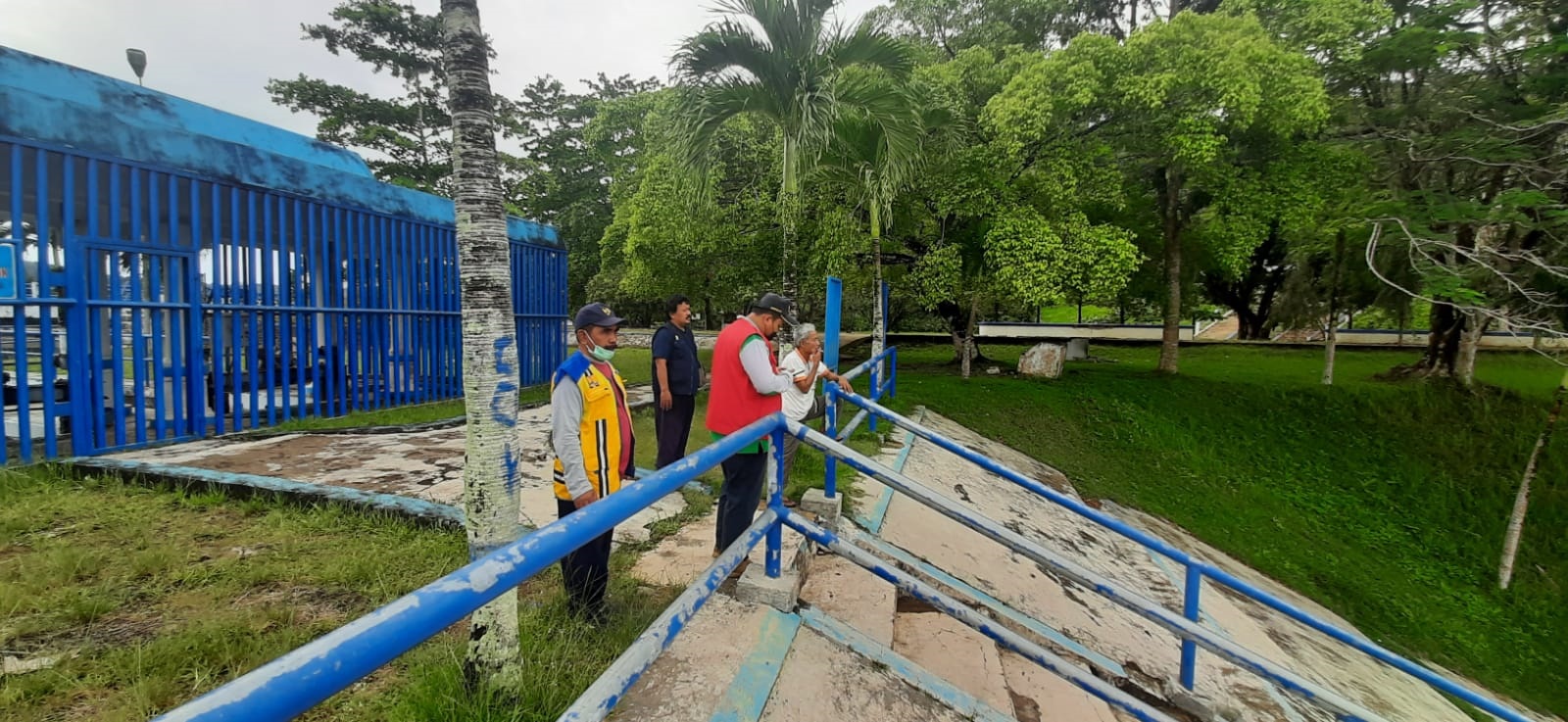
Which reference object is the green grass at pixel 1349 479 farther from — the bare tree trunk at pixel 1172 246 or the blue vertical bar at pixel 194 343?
the blue vertical bar at pixel 194 343

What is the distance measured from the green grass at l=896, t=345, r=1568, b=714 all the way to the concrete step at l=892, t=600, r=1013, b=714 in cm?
687

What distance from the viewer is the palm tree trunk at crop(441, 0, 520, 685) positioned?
6.95 feet

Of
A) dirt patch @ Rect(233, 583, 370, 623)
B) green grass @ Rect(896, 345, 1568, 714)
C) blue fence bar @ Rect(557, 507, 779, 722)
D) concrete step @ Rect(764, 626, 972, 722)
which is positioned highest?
blue fence bar @ Rect(557, 507, 779, 722)

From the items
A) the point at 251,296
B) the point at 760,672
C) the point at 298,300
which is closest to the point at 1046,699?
the point at 760,672

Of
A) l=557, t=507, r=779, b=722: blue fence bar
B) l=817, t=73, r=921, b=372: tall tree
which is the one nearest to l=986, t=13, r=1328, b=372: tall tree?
l=817, t=73, r=921, b=372: tall tree

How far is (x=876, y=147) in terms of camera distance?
897 centimetres

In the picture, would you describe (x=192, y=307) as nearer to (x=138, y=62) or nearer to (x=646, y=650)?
(x=138, y=62)

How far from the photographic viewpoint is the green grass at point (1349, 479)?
8602mm

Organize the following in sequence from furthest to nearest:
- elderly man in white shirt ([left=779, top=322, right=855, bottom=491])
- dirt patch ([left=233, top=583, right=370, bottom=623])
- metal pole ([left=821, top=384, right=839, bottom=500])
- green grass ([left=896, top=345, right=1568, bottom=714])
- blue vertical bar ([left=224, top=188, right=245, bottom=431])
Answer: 1. green grass ([left=896, top=345, right=1568, bottom=714])
2. blue vertical bar ([left=224, top=188, right=245, bottom=431])
3. metal pole ([left=821, top=384, right=839, bottom=500])
4. elderly man in white shirt ([left=779, top=322, right=855, bottom=491])
5. dirt patch ([left=233, top=583, right=370, bottom=623])

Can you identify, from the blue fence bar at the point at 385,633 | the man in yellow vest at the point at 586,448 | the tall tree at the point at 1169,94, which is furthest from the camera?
the tall tree at the point at 1169,94

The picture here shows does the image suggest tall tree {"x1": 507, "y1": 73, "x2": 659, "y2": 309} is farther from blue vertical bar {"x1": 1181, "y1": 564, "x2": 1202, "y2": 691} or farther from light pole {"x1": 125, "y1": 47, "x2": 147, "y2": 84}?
blue vertical bar {"x1": 1181, "y1": 564, "x2": 1202, "y2": 691}

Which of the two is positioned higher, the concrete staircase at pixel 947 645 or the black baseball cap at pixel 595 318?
the black baseball cap at pixel 595 318

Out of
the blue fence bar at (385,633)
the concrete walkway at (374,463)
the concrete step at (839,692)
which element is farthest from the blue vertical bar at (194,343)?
the blue fence bar at (385,633)

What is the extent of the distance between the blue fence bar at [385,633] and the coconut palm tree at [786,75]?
6.92m
